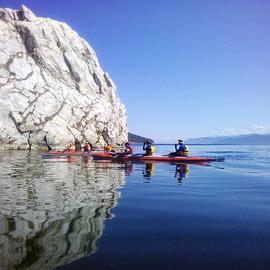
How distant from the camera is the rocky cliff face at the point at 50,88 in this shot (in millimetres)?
60594

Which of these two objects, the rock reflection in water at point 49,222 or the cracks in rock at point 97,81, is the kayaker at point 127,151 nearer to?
the rock reflection in water at point 49,222

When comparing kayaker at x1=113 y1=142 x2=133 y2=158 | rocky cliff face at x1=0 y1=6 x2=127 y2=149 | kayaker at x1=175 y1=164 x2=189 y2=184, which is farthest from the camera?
rocky cliff face at x1=0 y1=6 x2=127 y2=149

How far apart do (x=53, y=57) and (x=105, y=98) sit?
54.0ft

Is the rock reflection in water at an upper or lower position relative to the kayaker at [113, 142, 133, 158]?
lower

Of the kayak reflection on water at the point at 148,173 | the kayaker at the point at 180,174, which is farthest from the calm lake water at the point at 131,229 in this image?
the kayak reflection on water at the point at 148,173

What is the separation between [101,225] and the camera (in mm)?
8203

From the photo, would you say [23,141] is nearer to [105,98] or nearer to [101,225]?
[105,98]

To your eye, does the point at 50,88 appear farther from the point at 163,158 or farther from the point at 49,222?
the point at 49,222

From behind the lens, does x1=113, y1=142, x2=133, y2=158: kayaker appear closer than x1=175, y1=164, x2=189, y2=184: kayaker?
No

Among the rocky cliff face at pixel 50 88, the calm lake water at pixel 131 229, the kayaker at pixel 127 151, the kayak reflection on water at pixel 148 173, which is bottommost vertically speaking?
the calm lake water at pixel 131 229

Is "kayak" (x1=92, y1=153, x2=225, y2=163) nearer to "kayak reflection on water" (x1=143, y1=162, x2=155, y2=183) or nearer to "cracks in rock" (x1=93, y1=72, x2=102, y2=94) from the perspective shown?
"kayak reflection on water" (x1=143, y1=162, x2=155, y2=183)

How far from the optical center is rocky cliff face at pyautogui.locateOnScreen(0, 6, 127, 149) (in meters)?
60.6

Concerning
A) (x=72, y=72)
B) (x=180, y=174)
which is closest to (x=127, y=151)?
(x=180, y=174)

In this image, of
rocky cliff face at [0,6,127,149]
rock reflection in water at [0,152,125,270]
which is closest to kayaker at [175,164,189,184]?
rock reflection in water at [0,152,125,270]
